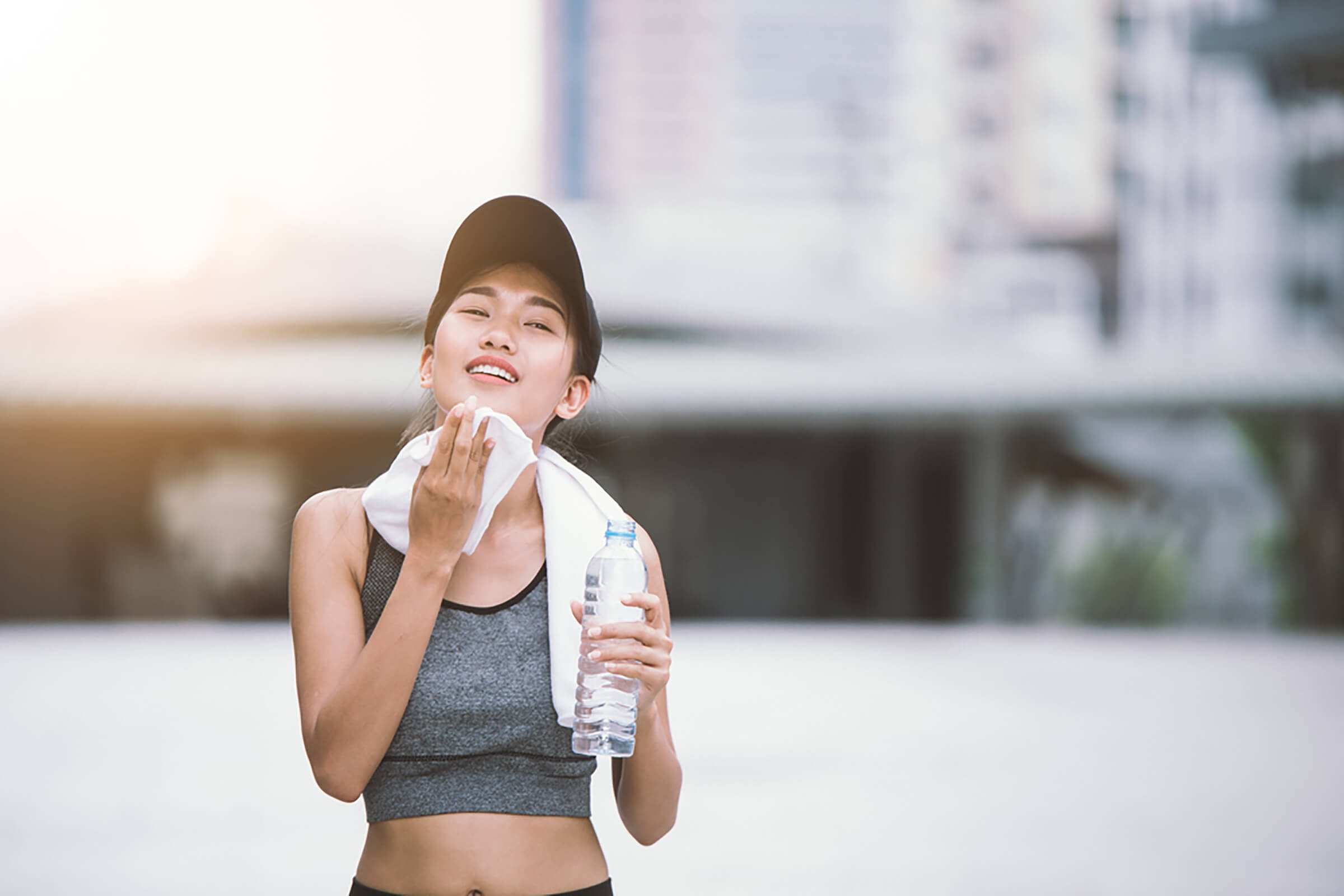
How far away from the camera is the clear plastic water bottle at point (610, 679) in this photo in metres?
1.88

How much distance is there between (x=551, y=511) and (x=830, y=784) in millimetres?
6871

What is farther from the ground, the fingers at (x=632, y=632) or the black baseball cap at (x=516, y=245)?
the black baseball cap at (x=516, y=245)

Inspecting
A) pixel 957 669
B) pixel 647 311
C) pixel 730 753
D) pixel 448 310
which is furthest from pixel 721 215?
pixel 448 310

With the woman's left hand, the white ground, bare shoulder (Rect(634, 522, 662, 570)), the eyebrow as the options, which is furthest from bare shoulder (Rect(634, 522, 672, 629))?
the white ground

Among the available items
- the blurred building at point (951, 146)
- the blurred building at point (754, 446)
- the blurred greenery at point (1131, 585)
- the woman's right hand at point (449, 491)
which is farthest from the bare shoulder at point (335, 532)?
the blurred building at point (951, 146)

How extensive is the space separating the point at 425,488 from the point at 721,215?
63.7 metres

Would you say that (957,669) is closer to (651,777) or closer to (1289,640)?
(1289,640)

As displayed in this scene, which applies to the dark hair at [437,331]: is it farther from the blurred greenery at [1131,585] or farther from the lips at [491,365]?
the blurred greenery at [1131,585]

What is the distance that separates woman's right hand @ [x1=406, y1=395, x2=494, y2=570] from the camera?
1738mm

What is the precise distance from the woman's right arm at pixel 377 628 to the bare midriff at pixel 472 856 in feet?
0.33

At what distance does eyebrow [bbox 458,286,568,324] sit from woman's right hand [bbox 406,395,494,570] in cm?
23

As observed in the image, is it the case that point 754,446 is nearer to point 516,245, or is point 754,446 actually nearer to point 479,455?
point 516,245

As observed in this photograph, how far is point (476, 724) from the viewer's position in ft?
6.11

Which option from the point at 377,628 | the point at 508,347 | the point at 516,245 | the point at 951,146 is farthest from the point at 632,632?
the point at 951,146
